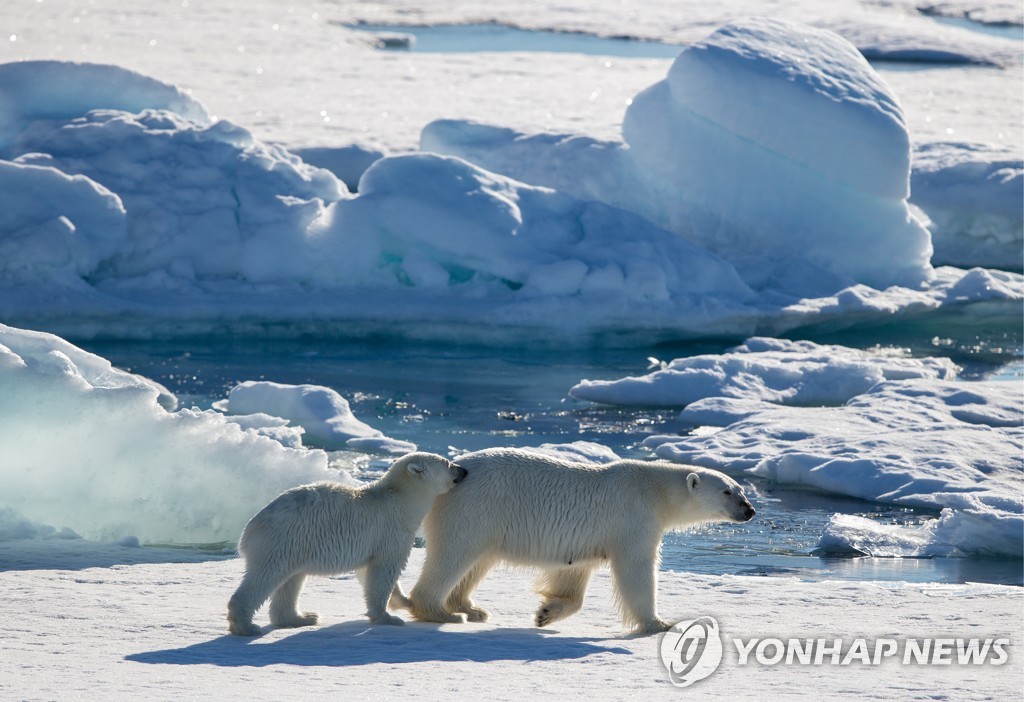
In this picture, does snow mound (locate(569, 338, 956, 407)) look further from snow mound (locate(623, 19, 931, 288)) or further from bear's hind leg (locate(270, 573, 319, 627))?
bear's hind leg (locate(270, 573, 319, 627))

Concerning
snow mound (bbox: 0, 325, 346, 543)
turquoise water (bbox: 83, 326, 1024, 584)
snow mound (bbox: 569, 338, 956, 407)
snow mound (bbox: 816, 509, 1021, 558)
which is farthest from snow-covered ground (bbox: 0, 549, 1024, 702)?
snow mound (bbox: 569, 338, 956, 407)

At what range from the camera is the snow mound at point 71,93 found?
1329 centimetres

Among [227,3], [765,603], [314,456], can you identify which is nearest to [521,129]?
[314,456]

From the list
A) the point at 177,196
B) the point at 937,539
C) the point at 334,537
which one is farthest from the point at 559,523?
the point at 177,196

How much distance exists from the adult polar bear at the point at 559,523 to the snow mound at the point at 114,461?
187cm

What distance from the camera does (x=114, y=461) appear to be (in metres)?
6.73

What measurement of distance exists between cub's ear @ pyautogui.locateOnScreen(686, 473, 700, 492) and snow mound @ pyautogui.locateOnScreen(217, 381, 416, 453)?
3474 mm

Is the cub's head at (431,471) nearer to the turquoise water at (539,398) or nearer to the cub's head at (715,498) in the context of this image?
the cub's head at (715,498)

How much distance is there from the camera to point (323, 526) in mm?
4965

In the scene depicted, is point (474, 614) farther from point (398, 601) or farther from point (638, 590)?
point (638, 590)

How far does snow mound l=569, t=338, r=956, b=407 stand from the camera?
10414mm

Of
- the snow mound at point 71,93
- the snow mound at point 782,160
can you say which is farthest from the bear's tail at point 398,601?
the snow mound at point 71,93

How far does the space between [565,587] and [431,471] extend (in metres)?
0.83

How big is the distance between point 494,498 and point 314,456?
2.07 meters
